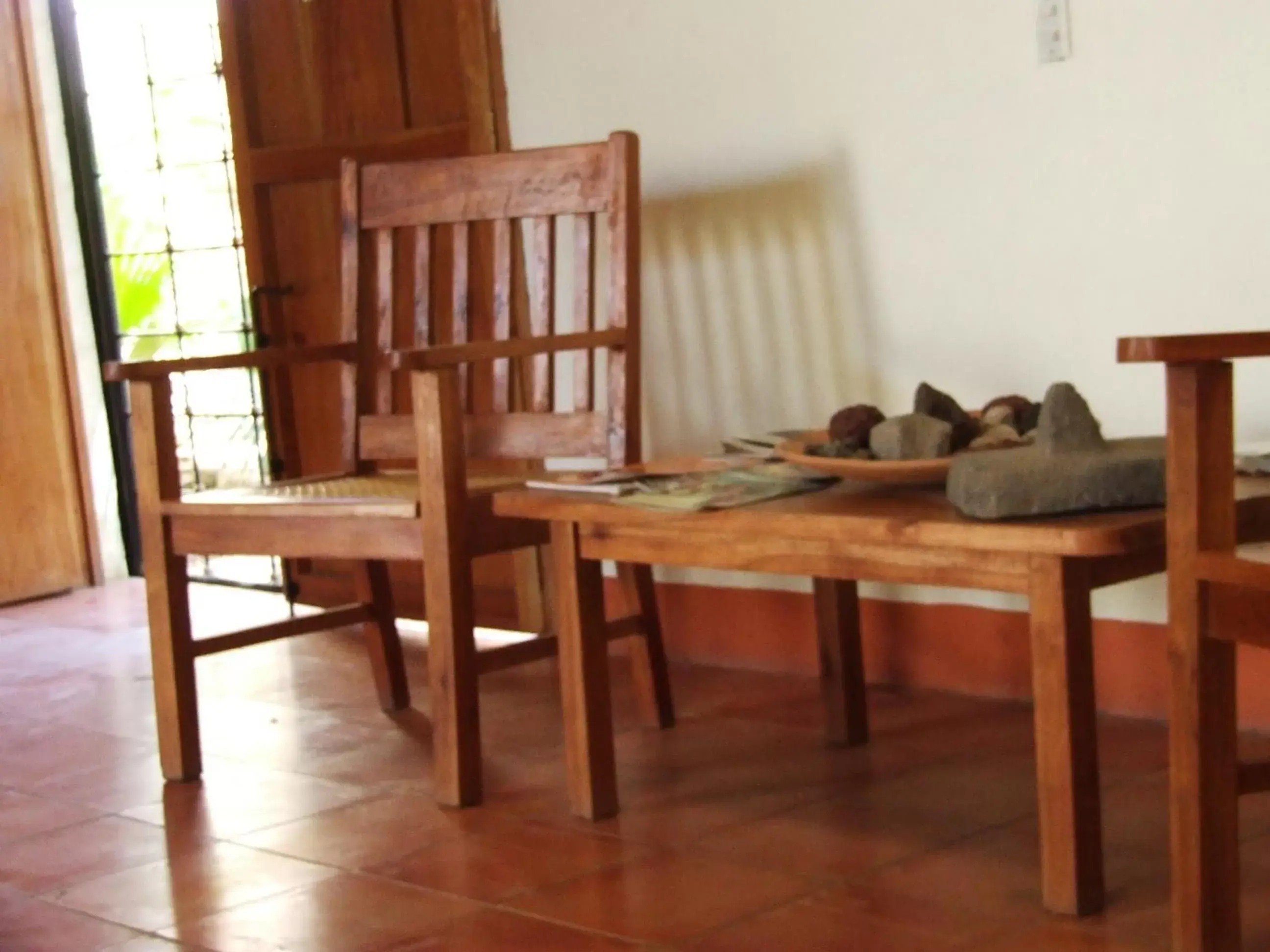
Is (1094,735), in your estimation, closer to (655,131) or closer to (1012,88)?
(1012,88)

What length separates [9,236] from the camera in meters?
4.54

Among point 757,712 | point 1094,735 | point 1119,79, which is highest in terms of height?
point 1119,79

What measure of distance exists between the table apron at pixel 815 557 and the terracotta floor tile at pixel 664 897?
359 mm

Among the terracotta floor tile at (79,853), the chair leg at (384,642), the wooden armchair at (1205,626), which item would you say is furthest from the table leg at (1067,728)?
the chair leg at (384,642)

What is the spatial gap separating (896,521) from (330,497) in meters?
1.01

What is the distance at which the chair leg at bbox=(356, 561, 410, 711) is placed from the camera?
2.99 meters

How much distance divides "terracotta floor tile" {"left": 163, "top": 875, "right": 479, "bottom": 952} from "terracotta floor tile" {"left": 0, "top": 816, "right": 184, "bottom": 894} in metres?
0.29

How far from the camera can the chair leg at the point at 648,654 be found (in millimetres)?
2775

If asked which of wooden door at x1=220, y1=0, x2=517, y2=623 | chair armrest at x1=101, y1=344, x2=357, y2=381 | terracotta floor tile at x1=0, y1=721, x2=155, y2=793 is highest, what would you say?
wooden door at x1=220, y1=0, x2=517, y2=623

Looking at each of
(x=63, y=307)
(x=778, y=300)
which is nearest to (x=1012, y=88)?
(x=778, y=300)

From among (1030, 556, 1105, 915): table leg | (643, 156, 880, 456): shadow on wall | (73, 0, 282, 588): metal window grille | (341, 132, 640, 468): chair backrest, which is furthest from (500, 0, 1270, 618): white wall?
(73, 0, 282, 588): metal window grille

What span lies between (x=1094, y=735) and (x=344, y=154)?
7.60 feet

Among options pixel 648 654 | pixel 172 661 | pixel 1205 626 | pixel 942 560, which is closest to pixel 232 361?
pixel 172 661

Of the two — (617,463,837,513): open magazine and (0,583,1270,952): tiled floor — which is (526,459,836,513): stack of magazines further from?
(0,583,1270,952): tiled floor
